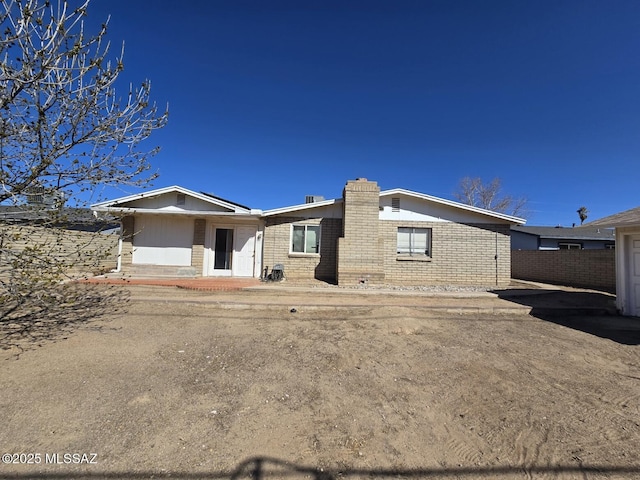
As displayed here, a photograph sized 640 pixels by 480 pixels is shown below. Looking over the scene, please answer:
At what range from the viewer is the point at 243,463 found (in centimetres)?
239

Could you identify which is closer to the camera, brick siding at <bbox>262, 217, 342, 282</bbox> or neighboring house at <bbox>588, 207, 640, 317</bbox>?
neighboring house at <bbox>588, 207, 640, 317</bbox>

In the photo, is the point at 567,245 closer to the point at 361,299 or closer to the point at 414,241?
Answer: the point at 414,241

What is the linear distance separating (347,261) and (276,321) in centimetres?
569

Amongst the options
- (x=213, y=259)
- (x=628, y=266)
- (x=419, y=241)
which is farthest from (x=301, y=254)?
(x=628, y=266)

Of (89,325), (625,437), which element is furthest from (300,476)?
(89,325)

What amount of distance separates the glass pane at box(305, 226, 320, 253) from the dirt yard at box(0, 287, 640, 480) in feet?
23.1

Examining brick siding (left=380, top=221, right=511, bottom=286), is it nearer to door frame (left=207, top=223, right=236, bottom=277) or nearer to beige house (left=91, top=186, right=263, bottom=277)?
beige house (left=91, top=186, right=263, bottom=277)

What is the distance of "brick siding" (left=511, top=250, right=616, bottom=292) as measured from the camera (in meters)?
12.9

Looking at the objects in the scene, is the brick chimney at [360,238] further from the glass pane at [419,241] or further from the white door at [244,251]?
the white door at [244,251]

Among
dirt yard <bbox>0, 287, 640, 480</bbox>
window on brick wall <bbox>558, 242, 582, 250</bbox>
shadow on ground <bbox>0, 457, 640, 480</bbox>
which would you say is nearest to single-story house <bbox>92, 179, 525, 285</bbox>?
dirt yard <bbox>0, 287, 640, 480</bbox>

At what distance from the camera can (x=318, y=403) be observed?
11.1 ft

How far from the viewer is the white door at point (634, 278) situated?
7.95m

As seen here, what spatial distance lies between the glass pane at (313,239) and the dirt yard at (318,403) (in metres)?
7.05

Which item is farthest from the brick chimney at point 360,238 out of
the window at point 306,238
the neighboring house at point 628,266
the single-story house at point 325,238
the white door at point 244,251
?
the neighboring house at point 628,266
